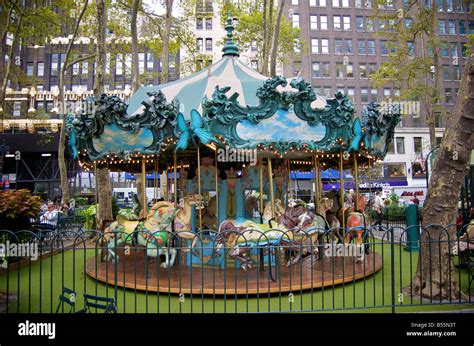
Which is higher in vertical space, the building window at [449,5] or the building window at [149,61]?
the building window at [449,5]

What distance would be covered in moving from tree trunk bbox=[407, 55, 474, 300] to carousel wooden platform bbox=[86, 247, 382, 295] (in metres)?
1.06

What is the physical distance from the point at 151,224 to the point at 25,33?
1616 centimetres

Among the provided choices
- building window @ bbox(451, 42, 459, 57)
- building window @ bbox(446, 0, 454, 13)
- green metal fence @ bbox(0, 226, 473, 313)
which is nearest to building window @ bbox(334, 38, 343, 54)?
building window @ bbox(446, 0, 454, 13)

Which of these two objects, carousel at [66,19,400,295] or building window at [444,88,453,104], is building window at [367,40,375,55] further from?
carousel at [66,19,400,295]

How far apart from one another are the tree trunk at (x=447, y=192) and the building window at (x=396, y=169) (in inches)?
1509

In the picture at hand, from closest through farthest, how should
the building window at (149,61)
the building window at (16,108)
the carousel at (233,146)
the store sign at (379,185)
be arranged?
the carousel at (233,146) → the store sign at (379,185) → the building window at (16,108) → the building window at (149,61)

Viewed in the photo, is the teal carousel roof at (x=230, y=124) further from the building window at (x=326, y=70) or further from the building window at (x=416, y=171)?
the building window at (x=416, y=171)

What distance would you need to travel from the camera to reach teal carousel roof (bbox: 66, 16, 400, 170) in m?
8.40

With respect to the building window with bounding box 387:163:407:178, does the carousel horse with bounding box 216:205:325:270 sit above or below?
below

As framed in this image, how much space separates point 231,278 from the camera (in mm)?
8023

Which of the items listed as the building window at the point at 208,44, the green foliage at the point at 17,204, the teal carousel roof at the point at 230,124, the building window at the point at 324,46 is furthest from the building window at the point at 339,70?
the green foliage at the point at 17,204

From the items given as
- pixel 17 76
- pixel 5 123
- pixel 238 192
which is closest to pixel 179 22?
pixel 17 76

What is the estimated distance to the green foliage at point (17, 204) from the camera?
30.1ft
